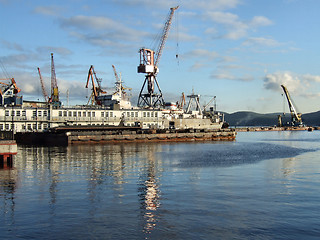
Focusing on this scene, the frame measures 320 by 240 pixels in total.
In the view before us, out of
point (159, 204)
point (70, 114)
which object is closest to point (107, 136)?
point (70, 114)

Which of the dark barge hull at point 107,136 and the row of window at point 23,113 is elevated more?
the row of window at point 23,113

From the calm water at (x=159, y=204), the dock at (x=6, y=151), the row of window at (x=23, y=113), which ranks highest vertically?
the row of window at (x=23, y=113)

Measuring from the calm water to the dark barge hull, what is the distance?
42055 mm

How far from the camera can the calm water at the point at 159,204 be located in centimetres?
1752

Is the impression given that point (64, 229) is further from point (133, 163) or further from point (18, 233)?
point (133, 163)

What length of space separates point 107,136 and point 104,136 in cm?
72

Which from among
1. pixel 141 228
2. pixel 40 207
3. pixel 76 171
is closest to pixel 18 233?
pixel 40 207

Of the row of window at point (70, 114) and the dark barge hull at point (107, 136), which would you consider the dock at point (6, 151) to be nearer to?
the dark barge hull at point (107, 136)

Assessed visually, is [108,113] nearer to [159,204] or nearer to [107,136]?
[107,136]

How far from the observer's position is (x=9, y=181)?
3084 cm

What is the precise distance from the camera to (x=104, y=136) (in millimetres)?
82688

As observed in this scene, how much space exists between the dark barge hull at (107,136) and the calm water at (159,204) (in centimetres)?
4205

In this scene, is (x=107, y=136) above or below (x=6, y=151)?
above

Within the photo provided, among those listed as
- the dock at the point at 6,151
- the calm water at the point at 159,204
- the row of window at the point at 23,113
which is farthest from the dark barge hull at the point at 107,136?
the calm water at the point at 159,204
